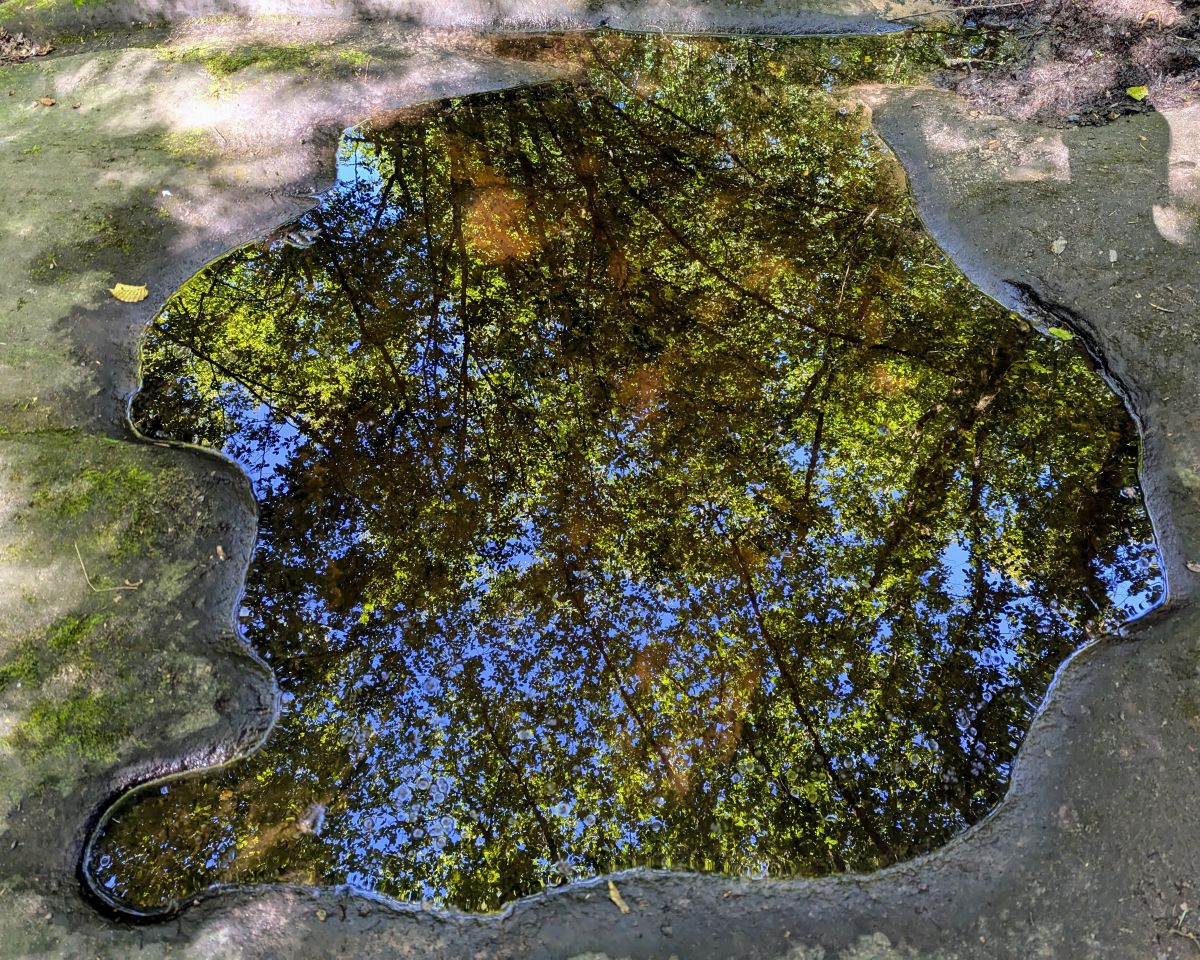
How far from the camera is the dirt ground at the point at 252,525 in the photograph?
6.57 feet

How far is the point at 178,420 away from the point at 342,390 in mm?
611

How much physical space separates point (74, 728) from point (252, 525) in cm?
81

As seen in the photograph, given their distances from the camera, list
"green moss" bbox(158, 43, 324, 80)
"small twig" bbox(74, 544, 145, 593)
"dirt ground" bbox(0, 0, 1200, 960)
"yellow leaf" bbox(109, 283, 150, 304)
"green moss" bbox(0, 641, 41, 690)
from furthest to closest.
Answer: "green moss" bbox(158, 43, 324, 80) < "yellow leaf" bbox(109, 283, 150, 304) < "small twig" bbox(74, 544, 145, 593) < "green moss" bbox(0, 641, 41, 690) < "dirt ground" bbox(0, 0, 1200, 960)

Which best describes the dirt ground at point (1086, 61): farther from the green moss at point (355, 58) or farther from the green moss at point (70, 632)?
the green moss at point (70, 632)

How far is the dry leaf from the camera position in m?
2.06

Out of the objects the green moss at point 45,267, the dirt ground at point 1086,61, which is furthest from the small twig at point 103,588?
the dirt ground at point 1086,61

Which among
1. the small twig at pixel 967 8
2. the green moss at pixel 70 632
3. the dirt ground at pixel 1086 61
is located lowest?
the green moss at pixel 70 632

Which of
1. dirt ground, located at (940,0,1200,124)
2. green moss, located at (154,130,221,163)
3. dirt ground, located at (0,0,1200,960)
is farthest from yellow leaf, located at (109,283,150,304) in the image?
dirt ground, located at (940,0,1200,124)

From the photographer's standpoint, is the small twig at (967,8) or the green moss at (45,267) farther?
the small twig at (967,8)

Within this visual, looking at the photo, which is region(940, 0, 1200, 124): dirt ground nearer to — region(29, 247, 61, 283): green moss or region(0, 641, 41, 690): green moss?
region(29, 247, 61, 283): green moss

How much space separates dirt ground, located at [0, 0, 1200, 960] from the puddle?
0.31 ft

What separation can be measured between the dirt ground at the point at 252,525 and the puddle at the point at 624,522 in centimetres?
9

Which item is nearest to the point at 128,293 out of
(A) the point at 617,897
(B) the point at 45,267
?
(B) the point at 45,267

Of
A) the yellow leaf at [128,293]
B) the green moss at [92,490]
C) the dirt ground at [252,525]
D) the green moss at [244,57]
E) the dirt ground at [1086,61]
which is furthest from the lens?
the green moss at [244,57]
